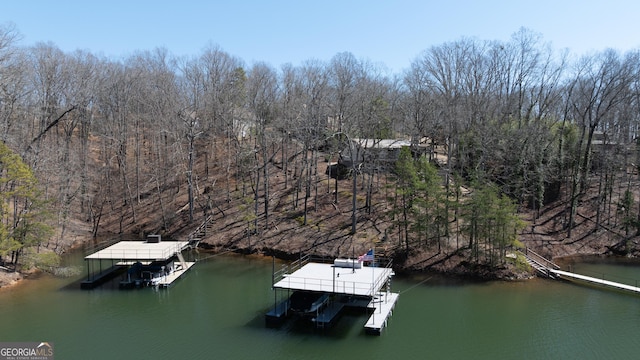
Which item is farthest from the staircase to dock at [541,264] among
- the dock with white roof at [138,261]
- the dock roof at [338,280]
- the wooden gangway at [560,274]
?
the dock with white roof at [138,261]

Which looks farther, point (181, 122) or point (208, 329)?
point (181, 122)

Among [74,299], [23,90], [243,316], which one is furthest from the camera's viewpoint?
[23,90]

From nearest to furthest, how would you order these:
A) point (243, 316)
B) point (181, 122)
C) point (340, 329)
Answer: point (340, 329), point (243, 316), point (181, 122)

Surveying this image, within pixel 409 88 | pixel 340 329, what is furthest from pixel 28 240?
pixel 409 88

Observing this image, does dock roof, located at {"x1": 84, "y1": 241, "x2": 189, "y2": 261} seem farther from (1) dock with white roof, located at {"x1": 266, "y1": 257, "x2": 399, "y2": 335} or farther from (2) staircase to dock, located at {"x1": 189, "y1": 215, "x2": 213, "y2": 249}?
(1) dock with white roof, located at {"x1": 266, "y1": 257, "x2": 399, "y2": 335}

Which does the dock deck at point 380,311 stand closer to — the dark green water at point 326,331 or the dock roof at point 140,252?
the dark green water at point 326,331

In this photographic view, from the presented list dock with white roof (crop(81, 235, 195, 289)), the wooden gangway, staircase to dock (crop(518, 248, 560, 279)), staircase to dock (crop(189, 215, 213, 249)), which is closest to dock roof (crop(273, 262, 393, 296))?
dock with white roof (crop(81, 235, 195, 289))

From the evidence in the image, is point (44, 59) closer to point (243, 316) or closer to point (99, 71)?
point (99, 71)
